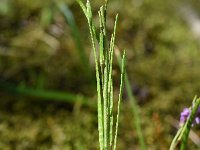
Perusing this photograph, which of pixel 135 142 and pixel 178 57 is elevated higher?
pixel 178 57

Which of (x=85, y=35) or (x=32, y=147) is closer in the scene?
(x=32, y=147)

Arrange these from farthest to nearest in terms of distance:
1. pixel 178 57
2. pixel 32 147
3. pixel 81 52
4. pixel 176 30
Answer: pixel 176 30 → pixel 178 57 → pixel 81 52 → pixel 32 147

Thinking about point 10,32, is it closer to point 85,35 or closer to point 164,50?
point 85,35

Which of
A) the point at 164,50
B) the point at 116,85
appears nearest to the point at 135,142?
the point at 116,85

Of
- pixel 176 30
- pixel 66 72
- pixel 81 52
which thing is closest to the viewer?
pixel 81 52

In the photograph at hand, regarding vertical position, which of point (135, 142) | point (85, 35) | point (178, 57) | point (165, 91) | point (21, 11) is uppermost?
point (21, 11)

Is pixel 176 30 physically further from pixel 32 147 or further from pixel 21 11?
pixel 32 147
